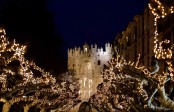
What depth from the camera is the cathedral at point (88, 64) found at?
129m

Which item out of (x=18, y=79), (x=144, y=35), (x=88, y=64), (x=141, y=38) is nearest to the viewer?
(x=18, y=79)

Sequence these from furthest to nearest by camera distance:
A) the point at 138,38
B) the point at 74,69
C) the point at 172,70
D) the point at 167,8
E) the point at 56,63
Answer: the point at 74,69, the point at 138,38, the point at 56,63, the point at 172,70, the point at 167,8

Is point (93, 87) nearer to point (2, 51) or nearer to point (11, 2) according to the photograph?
point (11, 2)

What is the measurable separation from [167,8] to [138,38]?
5184 cm

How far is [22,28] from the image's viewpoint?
40.1 m

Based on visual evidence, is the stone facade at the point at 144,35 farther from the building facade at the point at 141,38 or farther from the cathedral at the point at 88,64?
the cathedral at the point at 88,64

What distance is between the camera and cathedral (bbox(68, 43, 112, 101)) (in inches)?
5089

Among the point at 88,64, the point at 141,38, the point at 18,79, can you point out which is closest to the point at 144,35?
the point at 141,38

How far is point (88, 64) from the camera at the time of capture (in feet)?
438

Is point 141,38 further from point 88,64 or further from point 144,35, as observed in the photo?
point 88,64

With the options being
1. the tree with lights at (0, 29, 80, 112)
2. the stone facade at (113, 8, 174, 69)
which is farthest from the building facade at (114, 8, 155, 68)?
the tree with lights at (0, 29, 80, 112)

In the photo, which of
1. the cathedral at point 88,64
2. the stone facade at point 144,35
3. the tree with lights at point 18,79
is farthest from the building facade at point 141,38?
the cathedral at point 88,64

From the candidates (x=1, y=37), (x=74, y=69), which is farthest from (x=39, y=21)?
(x=74, y=69)

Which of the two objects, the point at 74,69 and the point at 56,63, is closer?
the point at 56,63
